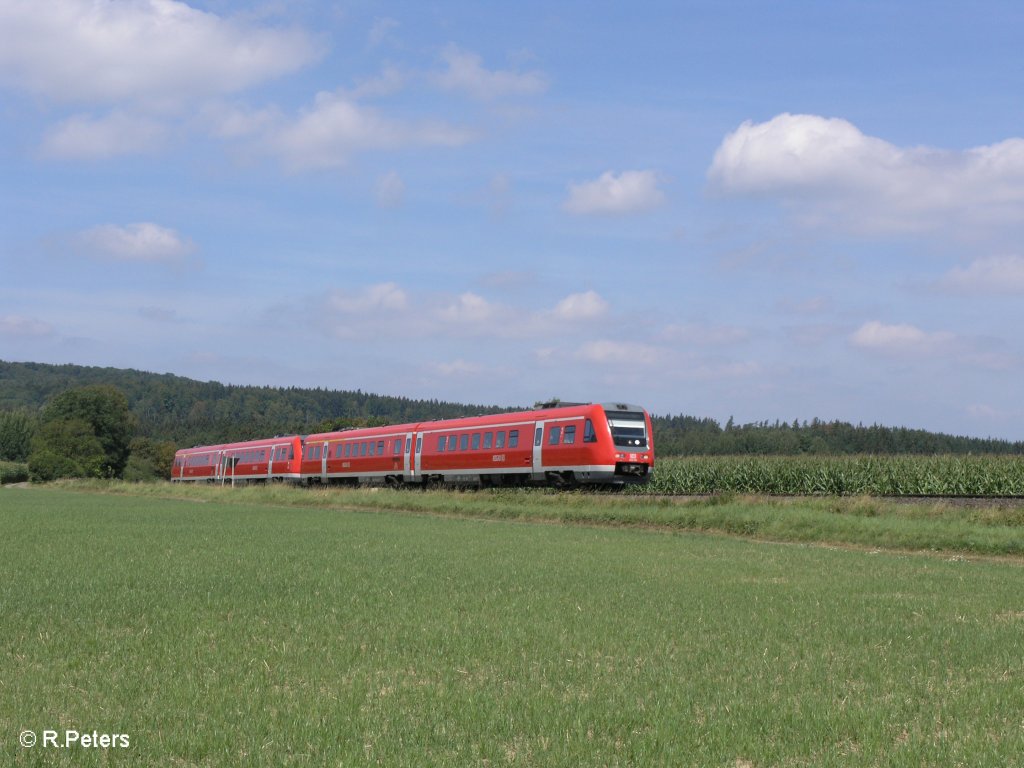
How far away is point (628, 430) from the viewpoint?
38719 millimetres

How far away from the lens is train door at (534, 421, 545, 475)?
41.2 meters

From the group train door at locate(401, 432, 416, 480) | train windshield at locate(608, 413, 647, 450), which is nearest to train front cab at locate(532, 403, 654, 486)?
train windshield at locate(608, 413, 647, 450)

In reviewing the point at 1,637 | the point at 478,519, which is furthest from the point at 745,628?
the point at 478,519

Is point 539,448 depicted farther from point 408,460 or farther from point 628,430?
point 408,460

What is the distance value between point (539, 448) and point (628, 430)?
4151 millimetres

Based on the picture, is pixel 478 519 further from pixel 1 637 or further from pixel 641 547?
pixel 1 637

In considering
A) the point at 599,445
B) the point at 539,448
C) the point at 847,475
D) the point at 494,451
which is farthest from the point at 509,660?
the point at 847,475

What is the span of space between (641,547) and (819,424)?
252 ft

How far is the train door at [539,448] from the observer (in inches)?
1620

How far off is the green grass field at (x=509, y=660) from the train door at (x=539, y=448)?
20.3 metres

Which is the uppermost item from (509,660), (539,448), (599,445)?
(599,445)

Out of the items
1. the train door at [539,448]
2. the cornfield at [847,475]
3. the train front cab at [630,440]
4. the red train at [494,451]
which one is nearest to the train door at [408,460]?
the red train at [494,451]

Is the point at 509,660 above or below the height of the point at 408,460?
below

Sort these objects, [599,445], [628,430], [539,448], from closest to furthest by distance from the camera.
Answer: [599,445], [628,430], [539,448]
